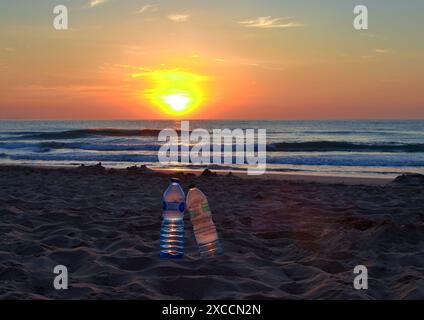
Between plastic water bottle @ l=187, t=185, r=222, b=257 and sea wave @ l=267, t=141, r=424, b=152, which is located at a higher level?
sea wave @ l=267, t=141, r=424, b=152

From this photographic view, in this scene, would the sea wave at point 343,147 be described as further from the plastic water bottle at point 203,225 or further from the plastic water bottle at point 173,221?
the plastic water bottle at point 173,221

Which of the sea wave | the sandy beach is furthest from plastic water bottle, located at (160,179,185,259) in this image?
the sea wave

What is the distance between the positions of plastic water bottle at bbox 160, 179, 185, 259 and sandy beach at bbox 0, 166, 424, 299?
0.12 metres

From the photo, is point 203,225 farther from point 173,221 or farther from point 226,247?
point 226,247

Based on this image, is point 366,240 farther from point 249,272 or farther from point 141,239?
point 141,239

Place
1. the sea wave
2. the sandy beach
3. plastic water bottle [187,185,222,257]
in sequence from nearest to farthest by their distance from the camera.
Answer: the sandy beach, plastic water bottle [187,185,222,257], the sea wave

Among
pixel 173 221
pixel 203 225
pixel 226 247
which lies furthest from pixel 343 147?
pixel 226 247

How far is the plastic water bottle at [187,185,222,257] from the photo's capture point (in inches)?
197

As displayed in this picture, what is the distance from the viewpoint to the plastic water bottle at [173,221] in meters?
5.04

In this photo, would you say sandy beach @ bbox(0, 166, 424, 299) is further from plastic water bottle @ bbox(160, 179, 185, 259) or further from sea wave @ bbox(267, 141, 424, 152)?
sea wave @ bbox(267, 141, 424, 152)

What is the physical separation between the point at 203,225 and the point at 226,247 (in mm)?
695

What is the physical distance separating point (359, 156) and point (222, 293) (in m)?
19.8

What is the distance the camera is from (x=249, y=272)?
4.20 m
